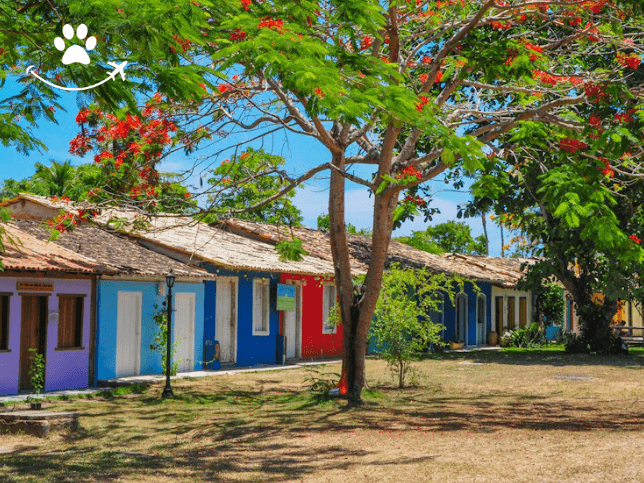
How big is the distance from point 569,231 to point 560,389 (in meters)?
10.2

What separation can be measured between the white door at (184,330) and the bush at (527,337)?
62.9 ft

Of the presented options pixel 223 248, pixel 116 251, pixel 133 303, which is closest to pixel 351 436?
pixel 133 303

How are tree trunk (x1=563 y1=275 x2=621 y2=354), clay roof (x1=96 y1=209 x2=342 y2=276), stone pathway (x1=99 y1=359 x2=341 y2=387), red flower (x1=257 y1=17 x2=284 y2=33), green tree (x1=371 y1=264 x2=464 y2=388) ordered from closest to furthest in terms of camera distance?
1. red flower (x1=257 y1=17 x2=284 y2=33)
2. green tree (x1=371 y1=264 x2=464 y2=388)
3. stone pathway (x1=99 y1=359 x2=341 y2=387)
4. clay roof (x1=96 y1=209 x2=342 y2=276)
5. tree trunk (x1=563 y1=275 x2=621 y2=354)

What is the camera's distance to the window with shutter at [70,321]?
17125 mm

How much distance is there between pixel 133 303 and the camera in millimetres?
19156

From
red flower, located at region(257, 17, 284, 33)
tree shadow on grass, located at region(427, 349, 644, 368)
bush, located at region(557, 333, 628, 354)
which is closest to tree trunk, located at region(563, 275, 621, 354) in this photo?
bush, located at region(557, 333, 628, 354)

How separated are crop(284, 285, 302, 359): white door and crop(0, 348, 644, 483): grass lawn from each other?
6.00m

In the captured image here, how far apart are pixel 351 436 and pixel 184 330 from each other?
34.2 feet

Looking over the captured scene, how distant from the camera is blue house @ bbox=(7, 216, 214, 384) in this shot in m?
18.1

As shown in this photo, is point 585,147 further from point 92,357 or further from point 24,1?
point 92,357

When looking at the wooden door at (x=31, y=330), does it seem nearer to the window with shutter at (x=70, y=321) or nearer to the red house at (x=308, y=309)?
the window with shutter at (x=70, y=321)

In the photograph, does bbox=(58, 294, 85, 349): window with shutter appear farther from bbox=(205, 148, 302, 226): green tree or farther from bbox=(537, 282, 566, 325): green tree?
bbox=(537, 282, 566, 325): green tree

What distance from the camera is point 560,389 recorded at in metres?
17.8

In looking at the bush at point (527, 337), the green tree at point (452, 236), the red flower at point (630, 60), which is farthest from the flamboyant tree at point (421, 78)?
the green tree at point (452, 236)
